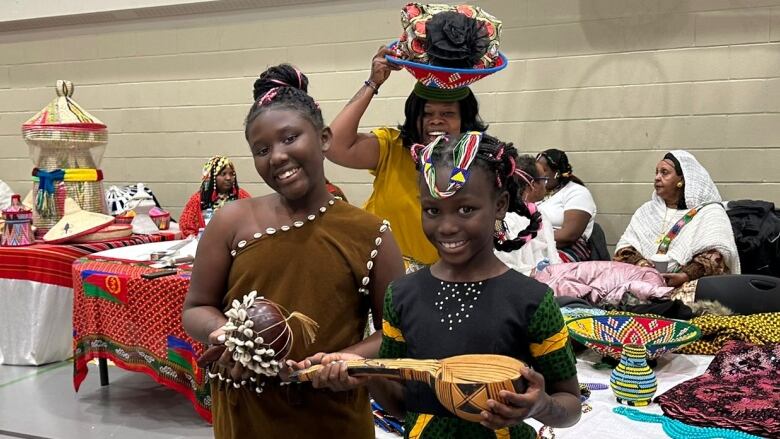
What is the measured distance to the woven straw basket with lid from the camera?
4.49 meters

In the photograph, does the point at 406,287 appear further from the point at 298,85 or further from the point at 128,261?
the point at 128,261

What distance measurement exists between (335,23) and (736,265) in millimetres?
3328

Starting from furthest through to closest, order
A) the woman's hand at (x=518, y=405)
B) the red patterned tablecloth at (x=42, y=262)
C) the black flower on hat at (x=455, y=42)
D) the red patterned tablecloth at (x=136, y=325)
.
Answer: the red patterned tablecloth at (x=42, y=262) < the red patterned tablecloth at (x=136, y=325) < the black flower on hat at (x=455, y=42) < the woman's hand at (x=518, y=405)

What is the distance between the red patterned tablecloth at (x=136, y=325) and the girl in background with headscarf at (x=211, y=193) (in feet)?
4.39

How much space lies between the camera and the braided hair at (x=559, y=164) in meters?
5.23

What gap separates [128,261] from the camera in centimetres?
361

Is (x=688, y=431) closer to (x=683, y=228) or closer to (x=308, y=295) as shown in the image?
(x=308, y=295)

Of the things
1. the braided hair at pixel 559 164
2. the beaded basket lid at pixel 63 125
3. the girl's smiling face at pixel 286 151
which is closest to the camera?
the girl's smiling face at pixel 286 151

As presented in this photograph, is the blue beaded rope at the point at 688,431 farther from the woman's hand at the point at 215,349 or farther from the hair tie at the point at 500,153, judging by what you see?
the woman's hand at the point at 215,349

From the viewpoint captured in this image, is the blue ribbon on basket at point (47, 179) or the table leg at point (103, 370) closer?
the table leg at point (103, 370)

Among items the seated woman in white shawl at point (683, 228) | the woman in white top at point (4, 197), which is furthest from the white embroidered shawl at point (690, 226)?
the woman in white top at point (4, 197)

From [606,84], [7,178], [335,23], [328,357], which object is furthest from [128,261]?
[7,178]

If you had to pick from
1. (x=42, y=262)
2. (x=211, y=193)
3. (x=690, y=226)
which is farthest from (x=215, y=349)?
(x=211, y=193)

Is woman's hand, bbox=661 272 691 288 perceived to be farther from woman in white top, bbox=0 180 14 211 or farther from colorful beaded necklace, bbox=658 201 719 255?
woman in white top, bbox=0 180 14 211
